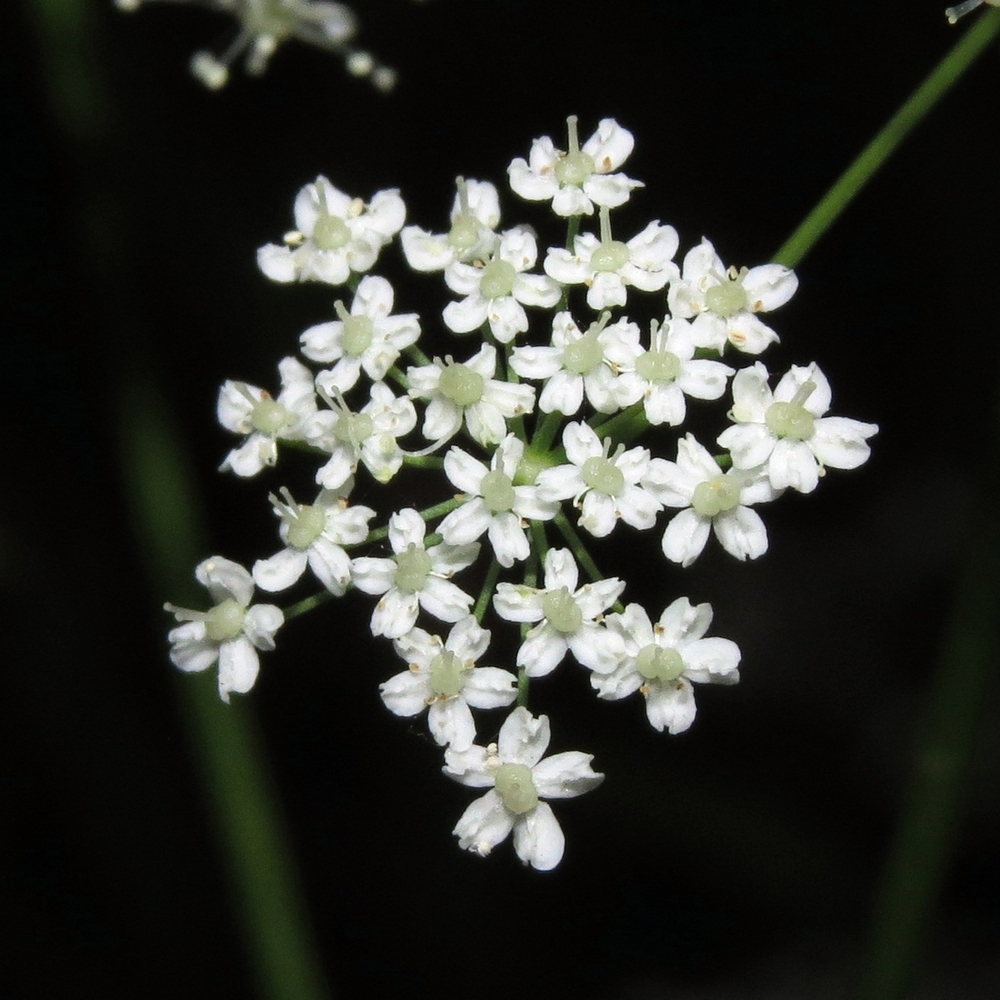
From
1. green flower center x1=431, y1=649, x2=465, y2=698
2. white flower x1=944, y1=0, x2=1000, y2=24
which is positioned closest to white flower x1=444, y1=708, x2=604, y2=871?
green flower center x1=431, y1=649, x2=465, y2=698

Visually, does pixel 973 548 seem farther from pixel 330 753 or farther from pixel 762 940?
pixel 330 753

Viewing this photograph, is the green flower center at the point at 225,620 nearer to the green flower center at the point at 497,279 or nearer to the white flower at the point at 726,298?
the green flower center at the point at 497,279

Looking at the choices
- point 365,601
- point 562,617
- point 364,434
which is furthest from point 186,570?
point 562,617

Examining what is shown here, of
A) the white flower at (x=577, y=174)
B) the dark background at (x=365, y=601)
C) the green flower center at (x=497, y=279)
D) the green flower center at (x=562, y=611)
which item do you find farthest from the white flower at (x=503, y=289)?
the dark background at (x=365, y=601)

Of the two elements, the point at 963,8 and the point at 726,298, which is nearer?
the point at 726,298

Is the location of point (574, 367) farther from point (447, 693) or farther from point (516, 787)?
point (516, 787)

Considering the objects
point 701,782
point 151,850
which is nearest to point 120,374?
point 151,850

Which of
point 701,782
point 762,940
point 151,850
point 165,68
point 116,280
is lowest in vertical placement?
point 762,940
